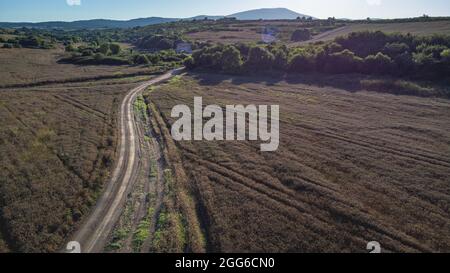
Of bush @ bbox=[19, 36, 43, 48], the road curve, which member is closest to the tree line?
the road curve

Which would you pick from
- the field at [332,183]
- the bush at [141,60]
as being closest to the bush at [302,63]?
the field at [332,183]

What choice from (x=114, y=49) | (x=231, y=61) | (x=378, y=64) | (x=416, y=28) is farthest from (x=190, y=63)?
(x=416, y=28)

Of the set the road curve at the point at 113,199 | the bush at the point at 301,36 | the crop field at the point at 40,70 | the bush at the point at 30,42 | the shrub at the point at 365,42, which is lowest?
the road curve at the point at 113,199

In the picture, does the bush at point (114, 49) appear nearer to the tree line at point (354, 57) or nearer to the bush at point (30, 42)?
the bush at point (30, 42)

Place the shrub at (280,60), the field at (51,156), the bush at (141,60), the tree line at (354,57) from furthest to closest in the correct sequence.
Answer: the bush at (141,60)
the shrub at (280,60)
the tree line at (354,57)
the field at (51,156)

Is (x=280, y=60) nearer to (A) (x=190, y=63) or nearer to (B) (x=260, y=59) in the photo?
(B) (x=260, y=59)

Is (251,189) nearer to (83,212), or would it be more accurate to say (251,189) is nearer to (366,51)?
(83,212)
